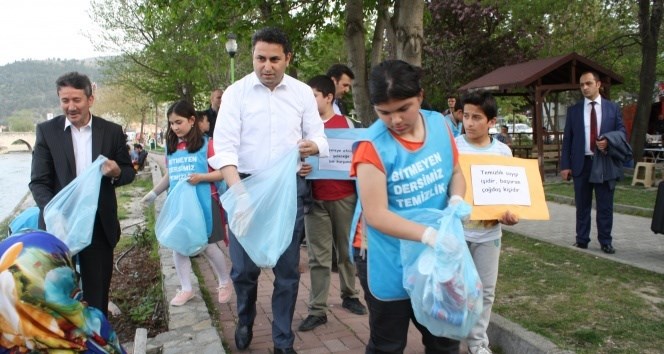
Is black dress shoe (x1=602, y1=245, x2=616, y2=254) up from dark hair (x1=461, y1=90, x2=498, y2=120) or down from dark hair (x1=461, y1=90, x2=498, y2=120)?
down

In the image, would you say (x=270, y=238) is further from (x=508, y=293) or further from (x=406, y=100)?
(x=508, y=293)

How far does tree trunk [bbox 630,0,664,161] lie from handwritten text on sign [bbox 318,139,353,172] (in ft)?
38.5

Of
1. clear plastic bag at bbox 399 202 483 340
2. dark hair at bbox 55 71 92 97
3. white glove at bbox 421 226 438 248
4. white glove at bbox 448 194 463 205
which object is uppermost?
dark hair at bbox 55 71 92 97

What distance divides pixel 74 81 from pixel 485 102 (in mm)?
2586

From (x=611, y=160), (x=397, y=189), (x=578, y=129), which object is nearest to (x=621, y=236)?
(x=611, y=160)

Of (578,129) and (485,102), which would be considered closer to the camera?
(485,102)

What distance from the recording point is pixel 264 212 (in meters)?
3.20

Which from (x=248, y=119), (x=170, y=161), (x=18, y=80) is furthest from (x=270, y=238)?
(x=18, y=80)

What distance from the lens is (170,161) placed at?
483 cm

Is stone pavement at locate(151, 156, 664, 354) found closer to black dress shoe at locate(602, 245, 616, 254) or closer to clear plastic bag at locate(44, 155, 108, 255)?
black dress shoe at locate(602, 245, 616, 254)

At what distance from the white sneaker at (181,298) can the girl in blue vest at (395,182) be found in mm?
2515

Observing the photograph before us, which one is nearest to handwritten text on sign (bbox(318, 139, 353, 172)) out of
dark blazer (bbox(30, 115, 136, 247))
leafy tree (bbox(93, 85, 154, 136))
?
dark blazer (bbox(30, 115, 136, 247))

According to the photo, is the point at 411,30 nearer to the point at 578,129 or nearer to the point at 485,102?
the point at 578,129

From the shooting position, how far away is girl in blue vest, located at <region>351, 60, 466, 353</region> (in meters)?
2.21
